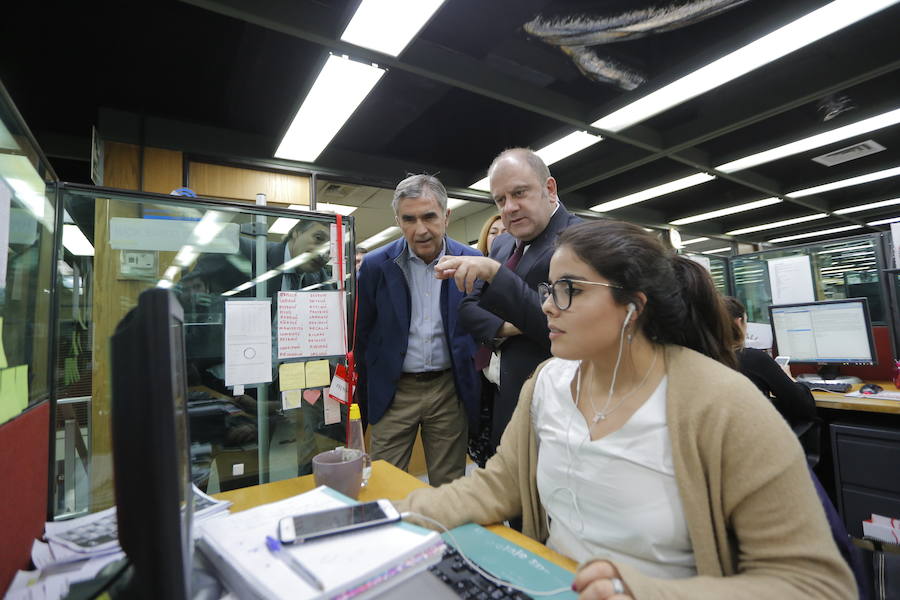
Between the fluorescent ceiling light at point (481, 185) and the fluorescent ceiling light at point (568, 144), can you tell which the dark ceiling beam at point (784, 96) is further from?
the fluorescent ceiling light at point (481, 185)

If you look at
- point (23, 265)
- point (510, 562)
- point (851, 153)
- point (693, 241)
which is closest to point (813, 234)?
point (693, 241)

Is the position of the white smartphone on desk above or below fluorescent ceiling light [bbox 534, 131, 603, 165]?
below

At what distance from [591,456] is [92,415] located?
119 cm

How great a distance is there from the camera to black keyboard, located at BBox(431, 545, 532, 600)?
0.60 m

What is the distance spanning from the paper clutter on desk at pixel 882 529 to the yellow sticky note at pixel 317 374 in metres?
2.43

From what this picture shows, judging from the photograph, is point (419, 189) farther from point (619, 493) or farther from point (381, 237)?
point (381, 237)

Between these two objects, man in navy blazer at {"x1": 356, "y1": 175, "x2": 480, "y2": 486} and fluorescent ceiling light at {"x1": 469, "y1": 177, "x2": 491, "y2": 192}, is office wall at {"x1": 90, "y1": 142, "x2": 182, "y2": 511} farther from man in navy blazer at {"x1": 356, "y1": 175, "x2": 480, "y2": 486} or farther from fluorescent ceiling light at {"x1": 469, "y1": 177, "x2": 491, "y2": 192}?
fluorescent ceiling light at {"x1": 469, "y1": 177, "x2": 491, "y2": 192}

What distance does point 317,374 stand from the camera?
138 centimetres

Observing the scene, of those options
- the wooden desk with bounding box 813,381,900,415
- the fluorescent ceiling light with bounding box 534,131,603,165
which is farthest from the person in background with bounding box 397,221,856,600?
the fluorescent ceiling light with bounding box 534,131,603,165

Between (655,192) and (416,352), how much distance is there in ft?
18.2

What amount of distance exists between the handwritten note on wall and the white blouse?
755mm

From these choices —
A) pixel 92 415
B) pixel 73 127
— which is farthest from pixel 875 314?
pixel 73 127

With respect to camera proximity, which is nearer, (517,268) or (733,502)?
(733,502)

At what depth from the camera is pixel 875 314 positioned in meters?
2.82
